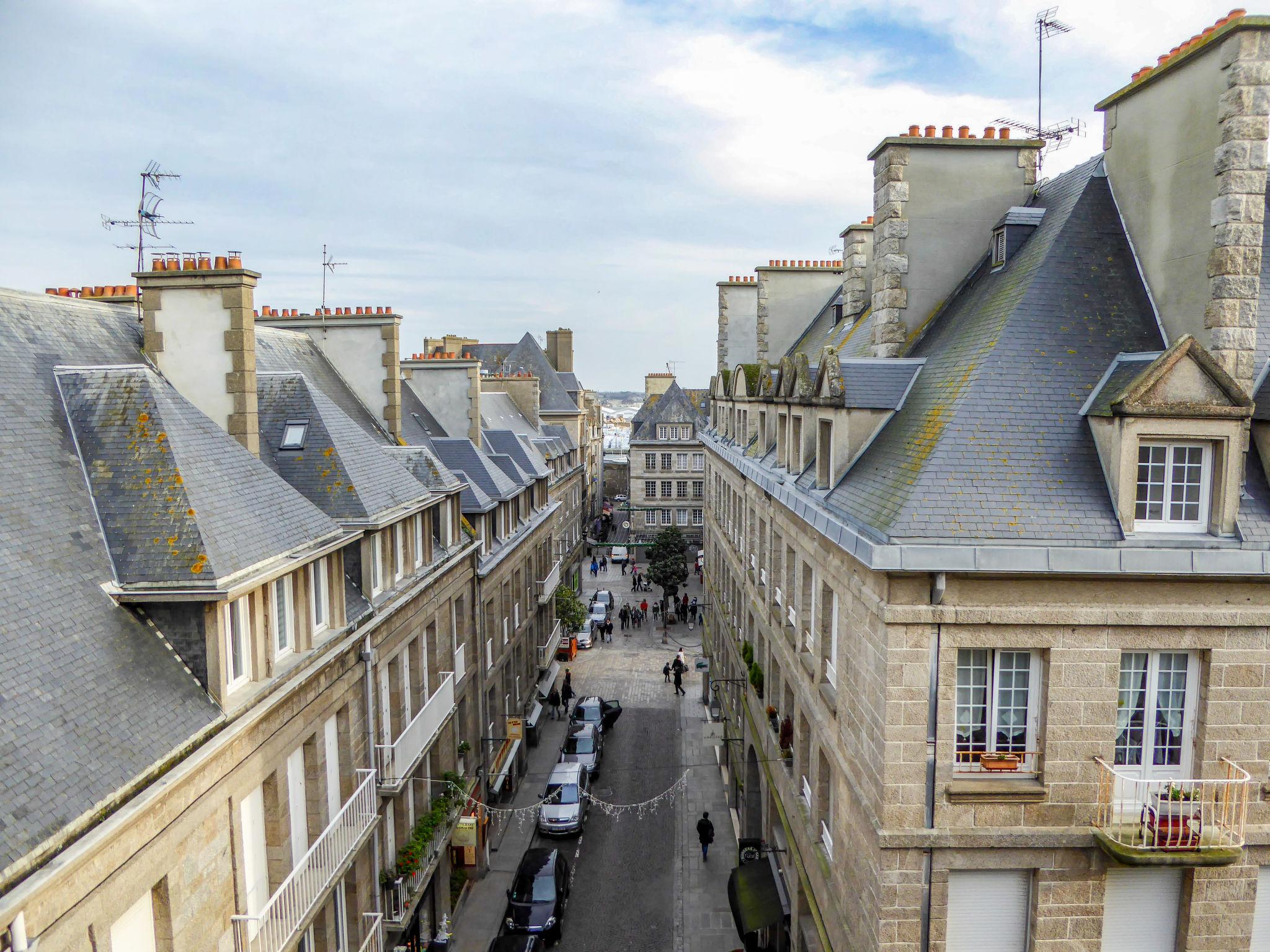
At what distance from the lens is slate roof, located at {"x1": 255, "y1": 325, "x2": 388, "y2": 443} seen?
72.2ft

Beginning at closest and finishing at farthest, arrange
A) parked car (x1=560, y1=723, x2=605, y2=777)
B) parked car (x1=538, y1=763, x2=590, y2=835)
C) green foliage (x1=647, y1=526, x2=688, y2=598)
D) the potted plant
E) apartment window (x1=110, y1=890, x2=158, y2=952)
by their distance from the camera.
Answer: apartment window (x1=110, y1=890, x2=158, y2=952)
the potted plant
parked car (x1=538, y1=763, x2=590, y2=835)
parked car (x1=560, y1=723, x2=605, y2=777)
green foliage (x1=647, y1=526, x2=688, y2=598)

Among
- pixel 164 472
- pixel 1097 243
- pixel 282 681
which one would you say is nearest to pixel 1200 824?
pixel 1097 243

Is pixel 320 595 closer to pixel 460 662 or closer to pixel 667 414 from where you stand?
pixel 460 662

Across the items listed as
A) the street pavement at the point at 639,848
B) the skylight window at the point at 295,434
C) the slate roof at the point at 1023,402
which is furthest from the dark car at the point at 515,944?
the slate roof at the point at 1023,402

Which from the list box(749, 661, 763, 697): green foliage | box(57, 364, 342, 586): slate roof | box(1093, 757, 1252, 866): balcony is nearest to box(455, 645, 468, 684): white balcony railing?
box(749, 661, 763, 697): green foliage

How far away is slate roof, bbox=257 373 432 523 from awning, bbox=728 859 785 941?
1212 centimetres

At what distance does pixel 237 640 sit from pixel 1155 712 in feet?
42.0

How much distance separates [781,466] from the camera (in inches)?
778

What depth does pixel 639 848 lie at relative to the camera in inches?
1065

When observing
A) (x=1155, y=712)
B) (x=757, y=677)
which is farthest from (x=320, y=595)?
(x=1155, y=712)

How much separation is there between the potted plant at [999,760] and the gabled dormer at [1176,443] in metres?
3.44

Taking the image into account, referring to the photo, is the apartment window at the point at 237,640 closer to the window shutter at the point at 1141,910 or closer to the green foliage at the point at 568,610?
the window shutter at the point at 1141,910

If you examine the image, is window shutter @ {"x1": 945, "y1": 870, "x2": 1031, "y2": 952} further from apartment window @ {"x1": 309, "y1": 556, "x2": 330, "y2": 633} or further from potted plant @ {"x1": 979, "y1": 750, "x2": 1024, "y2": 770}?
apartment window @ {"x1": 309, "y1": 556, "x2": 330, "y2": 633}

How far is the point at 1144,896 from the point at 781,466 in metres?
10.8
